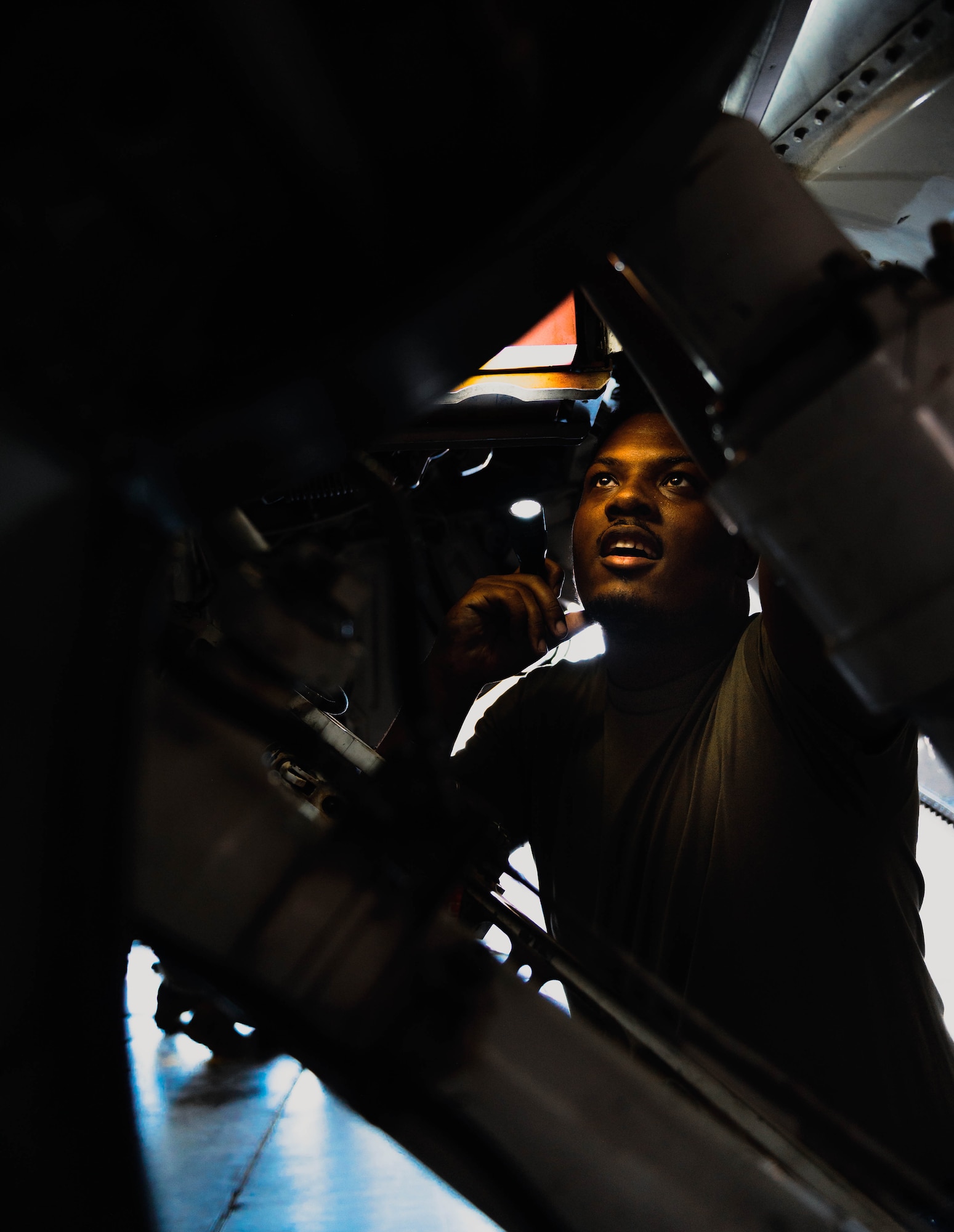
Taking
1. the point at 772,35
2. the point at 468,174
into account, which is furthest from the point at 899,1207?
the point at 772,35

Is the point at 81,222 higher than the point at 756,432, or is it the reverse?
the point at 81,222

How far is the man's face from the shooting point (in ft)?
4.38

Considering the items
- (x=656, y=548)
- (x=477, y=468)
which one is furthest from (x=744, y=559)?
(x=477, y=468)

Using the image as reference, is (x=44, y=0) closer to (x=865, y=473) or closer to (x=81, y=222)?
(x=81, y=222)

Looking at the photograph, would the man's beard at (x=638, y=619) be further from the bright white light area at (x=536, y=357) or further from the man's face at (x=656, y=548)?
the bright white light area at (x=536, y=357)

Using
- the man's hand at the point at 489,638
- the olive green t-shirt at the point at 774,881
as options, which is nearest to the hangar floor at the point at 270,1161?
the olive green t-shirt at the point at 774,881

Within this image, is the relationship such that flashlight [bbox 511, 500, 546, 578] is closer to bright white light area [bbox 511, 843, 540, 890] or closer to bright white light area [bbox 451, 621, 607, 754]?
bright white light area [bbox 451, 621, 607, 754]

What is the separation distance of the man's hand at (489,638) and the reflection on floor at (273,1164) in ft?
2.14

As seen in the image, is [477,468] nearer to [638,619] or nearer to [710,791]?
[638,619]

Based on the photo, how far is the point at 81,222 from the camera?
0.37 meters

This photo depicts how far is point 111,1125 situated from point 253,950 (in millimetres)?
108

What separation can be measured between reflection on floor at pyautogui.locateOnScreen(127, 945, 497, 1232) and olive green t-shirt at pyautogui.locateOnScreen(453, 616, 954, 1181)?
0.31m

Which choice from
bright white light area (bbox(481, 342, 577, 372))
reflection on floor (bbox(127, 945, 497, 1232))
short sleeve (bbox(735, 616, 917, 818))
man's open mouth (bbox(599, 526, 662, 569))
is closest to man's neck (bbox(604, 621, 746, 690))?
man's open mouth (bbox(599, 526, 662, 569))

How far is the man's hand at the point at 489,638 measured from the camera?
141cm
